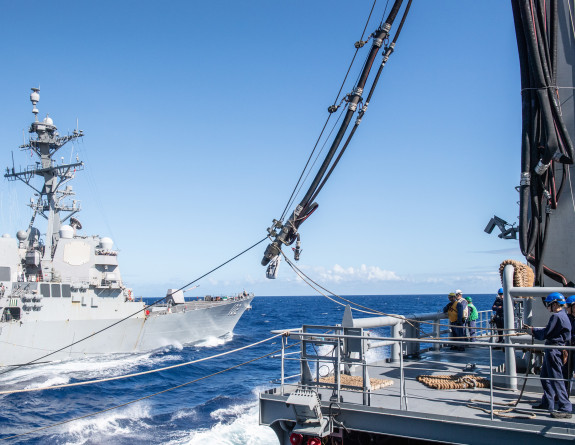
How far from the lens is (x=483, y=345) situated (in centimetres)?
646

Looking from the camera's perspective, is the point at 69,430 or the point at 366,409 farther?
the point at 69,430

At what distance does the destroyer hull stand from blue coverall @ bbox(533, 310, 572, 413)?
2631cm

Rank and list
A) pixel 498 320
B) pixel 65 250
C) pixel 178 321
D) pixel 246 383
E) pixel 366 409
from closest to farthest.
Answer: pixel 366 409
pixel 498 320
pixel 246 383
pixel 65 250
pixel 178 321

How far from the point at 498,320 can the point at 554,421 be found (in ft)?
18.2

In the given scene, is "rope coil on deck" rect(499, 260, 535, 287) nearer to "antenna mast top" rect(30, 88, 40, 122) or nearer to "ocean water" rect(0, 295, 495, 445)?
"ocean water" rect(0, 295, 495, 445)

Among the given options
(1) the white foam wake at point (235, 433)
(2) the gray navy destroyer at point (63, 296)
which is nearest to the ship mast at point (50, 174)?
(2) the gray navy destroyer at point (63, 296)

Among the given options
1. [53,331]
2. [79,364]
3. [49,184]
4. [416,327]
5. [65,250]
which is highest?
[49,184]

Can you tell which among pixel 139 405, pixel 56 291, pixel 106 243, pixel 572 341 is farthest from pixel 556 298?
pixel 106 243

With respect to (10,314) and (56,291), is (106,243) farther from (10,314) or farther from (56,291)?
(10,314)

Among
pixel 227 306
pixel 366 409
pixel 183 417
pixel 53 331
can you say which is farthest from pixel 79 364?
pixel 366 409

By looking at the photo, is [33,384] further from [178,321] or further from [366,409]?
[366,409]

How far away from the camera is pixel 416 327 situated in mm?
11922

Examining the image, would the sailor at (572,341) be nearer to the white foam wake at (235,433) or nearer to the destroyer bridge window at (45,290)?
the white foam wake at (235,433)

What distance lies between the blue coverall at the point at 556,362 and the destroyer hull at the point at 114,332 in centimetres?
2631
